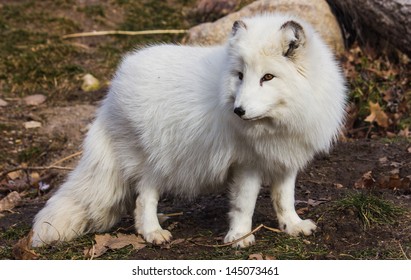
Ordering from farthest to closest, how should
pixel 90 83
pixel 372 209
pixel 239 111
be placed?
pixel 90 83 → pixel 372 209 → pixel 239 111

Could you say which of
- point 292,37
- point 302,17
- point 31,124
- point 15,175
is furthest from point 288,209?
point 302,17

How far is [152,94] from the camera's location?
447 centimetres

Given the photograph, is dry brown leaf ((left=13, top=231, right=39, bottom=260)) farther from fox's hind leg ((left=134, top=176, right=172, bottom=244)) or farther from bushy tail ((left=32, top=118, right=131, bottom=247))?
fox's hind leg ((left=134, top=176, right=172, bottom=244))

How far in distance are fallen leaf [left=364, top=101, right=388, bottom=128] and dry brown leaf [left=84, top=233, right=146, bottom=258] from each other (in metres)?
3.39

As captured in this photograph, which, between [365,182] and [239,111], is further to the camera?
[365,182]

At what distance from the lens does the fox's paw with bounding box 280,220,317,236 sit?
4328 mm

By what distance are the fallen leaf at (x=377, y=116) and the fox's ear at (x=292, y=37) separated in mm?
3492

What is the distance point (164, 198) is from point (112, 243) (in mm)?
1371

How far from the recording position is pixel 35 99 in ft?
27.3

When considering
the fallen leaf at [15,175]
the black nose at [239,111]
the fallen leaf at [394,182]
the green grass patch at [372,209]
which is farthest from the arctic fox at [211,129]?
the fallen leaf at [15,175]

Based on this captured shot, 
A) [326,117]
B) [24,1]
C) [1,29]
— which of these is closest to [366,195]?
[326,117]

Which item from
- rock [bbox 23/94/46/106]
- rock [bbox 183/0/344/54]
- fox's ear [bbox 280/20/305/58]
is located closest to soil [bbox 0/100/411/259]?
rock [bbox 23/94/46/106]

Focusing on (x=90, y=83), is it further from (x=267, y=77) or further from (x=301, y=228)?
(x=267, y=77)
